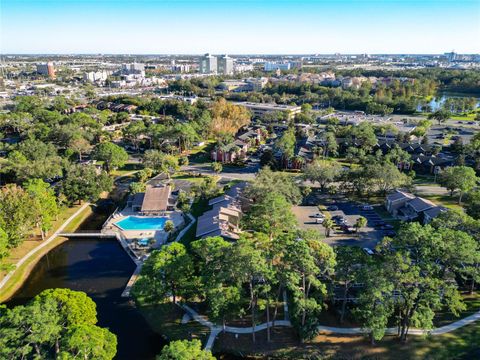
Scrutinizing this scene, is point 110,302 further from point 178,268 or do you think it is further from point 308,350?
point 308,350

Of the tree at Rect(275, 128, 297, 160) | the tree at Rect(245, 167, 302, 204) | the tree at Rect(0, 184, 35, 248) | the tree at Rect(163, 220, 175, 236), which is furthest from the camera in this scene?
the tree at Rect(275, 128, 297, 160)

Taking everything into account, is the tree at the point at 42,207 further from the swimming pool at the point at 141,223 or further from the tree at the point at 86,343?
the tree at the point at 86,343

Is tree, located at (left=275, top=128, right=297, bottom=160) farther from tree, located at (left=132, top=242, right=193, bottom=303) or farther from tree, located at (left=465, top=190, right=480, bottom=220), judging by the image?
tree, located at (left=132, top=242, right=193, bottom=303)

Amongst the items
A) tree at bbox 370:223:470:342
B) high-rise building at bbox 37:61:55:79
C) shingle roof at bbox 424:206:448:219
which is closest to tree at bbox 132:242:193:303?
tree at bbox 370:223:470:342

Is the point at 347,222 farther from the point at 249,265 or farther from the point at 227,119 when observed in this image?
the point at 227,119

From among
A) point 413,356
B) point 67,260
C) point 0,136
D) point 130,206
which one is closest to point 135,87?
point 0,136

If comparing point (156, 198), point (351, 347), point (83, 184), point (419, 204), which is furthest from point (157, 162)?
point (351, 347)
